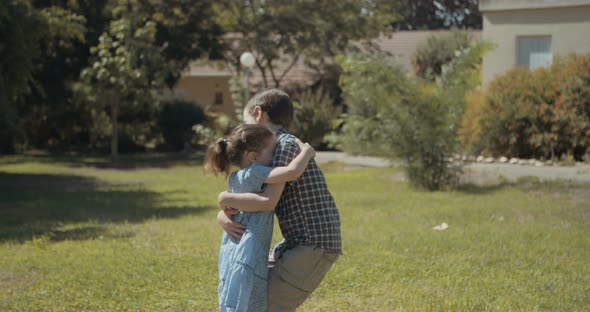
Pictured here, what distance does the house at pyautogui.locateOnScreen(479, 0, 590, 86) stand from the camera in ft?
57.8

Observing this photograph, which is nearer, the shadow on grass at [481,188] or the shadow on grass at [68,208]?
the shadow on grass at [68,208]

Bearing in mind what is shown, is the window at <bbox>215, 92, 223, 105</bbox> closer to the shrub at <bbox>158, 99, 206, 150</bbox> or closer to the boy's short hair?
the shrub at <bbox>158, 99, 206, 150</bbox>

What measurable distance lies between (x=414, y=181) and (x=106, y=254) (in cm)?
681

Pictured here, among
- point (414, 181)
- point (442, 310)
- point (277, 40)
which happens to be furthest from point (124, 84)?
point (442, 310)

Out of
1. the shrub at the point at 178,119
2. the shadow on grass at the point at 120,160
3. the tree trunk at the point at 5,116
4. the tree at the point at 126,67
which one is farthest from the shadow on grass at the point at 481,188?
the shrub at the point at 178,119

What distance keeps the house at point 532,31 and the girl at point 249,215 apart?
15068 millimetres

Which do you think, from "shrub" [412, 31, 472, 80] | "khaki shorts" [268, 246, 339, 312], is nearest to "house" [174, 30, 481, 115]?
"shrub" [412, 31, 472, 80]

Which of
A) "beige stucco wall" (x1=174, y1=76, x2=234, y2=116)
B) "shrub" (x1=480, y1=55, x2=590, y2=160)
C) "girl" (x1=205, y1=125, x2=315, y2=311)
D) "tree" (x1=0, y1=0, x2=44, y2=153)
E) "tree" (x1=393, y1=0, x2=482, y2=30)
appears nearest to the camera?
"girl" (x1=205, y1=125, x2=315, y2=311)

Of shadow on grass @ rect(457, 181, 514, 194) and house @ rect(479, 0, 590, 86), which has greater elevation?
house @ rect(479, 0, 590, 86)

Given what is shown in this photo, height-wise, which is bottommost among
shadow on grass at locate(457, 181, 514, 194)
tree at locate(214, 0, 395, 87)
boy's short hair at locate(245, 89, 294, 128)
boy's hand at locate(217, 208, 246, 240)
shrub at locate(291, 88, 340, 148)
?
shadow on grass at locate(457, 181, 514, 194)

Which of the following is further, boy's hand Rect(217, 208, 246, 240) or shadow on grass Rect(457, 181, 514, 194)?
shadow on grass Rect(457, 181, 514, 194)

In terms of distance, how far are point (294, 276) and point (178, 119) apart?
71.7ft

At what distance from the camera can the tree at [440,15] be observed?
4197 cm

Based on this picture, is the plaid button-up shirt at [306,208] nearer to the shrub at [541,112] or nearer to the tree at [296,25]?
the shrub at [541,112]
